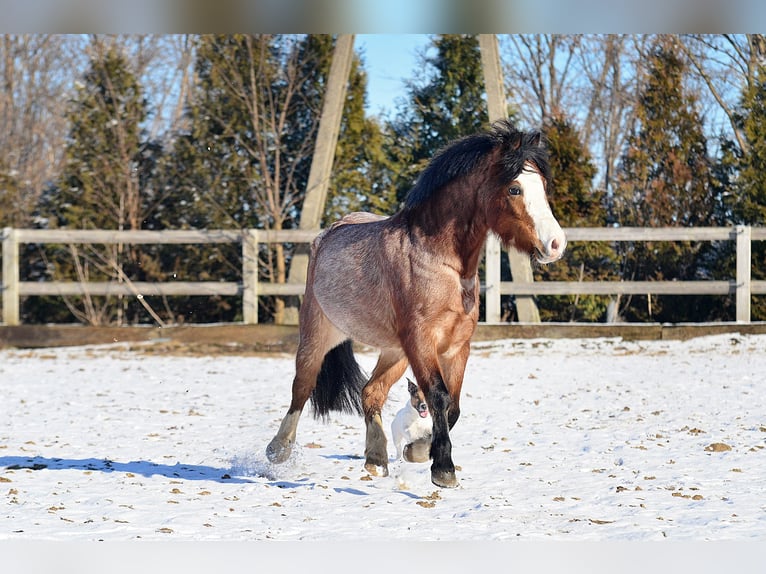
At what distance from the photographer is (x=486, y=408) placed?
6.34 meters

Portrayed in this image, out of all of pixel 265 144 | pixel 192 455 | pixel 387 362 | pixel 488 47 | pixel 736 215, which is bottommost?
pixel 192 455

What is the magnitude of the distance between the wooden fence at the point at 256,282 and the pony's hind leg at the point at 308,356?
443cm

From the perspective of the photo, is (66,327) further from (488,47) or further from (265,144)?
(488,47)

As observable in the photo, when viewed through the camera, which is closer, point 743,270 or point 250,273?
point 743,270

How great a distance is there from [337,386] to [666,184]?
5857 mm

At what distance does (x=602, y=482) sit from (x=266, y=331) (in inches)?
205

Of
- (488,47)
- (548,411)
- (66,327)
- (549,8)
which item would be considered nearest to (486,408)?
(548,411)

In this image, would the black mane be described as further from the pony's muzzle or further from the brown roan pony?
the pony's muzzle

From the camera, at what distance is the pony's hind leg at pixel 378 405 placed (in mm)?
4156

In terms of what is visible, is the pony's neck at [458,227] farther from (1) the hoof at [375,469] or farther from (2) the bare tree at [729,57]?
(2) the bare tree at [729,57]

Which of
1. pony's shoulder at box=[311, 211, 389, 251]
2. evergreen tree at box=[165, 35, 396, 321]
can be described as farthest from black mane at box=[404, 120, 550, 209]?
evergreen tree at box=[165, 35, 396, 321]

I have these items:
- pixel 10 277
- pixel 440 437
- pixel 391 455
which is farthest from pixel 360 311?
pixel 10 277

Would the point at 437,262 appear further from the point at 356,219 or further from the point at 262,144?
the point at 262,144

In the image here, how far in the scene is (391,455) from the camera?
4945 millimetres
